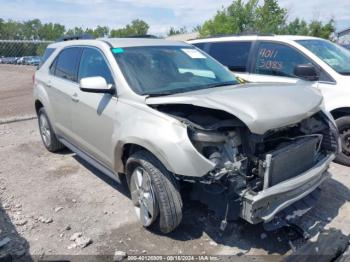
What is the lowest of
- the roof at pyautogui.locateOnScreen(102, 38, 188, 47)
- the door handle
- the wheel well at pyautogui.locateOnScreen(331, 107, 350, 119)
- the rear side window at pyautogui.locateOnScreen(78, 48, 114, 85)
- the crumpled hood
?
the wheel well at pyautogui.locateOnScreen(331, 107, 350, 119)

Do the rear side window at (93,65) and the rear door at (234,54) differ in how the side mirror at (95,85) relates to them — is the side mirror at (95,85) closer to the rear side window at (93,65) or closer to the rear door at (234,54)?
the rear side window at (93,65)

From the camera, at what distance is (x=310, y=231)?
3.20 metres

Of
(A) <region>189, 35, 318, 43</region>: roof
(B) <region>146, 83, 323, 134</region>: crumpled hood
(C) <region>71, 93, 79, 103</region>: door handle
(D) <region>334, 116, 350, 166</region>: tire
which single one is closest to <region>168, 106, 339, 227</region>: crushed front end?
(B) <region>146, 83, 323, 134</region>: crumpled hood

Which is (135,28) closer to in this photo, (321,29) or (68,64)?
(321,29)

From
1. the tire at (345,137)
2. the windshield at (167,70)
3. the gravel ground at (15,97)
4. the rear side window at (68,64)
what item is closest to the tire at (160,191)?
the windshield at (167,70)

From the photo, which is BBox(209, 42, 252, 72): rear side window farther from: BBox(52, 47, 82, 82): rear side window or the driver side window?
BBox(52, 47, 82, 82): rear side window

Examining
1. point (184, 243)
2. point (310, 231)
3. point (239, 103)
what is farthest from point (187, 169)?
point (310, 231)

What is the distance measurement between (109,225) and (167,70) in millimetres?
1825

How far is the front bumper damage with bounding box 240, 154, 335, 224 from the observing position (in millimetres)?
2715

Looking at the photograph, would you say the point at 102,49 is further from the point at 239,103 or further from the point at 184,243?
the point at 184,243

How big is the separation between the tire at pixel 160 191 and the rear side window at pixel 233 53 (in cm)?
346

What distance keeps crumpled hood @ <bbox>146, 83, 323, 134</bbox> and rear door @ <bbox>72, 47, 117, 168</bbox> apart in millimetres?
678

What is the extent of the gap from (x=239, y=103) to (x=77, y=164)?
336 centimetres

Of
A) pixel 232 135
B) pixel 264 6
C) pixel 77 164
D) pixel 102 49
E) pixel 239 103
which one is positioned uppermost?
pixel 264 6
